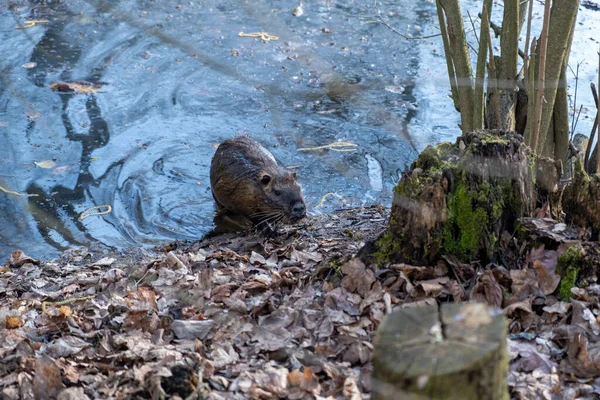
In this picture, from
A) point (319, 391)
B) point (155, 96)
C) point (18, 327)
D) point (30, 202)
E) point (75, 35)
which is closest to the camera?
point (319, 391)

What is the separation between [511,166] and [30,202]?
16.9 ft

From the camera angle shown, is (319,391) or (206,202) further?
(206,202)

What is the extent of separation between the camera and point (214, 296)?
444 cm

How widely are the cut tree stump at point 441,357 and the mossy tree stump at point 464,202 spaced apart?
176 cm

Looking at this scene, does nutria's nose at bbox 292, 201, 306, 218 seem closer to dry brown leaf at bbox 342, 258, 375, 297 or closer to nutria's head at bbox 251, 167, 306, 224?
nutria's head at bbox 251, 167, 306, 224

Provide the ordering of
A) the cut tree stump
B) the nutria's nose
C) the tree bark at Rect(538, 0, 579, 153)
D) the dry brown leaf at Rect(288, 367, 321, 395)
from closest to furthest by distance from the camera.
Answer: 1. the cut tree stump
2. the dry brown leaf at Rect(288, 367, 321, 395)
3. the tree bark at Rect(538, 0, 579, 153)
4. the nutria's nose

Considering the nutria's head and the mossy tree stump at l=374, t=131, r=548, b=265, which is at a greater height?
the mossy tree stump at l=374, t=131, r=548, b=265

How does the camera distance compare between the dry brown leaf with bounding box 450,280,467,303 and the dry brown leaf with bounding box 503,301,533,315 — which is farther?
the dry brown leaf with bounding box 450,280,467,303

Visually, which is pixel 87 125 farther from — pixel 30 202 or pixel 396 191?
pixel 396 191

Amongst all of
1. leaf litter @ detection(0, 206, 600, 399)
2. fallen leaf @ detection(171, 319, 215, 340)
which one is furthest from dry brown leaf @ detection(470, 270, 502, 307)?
fallen leaf @ detection(171, 319, 215, 340)

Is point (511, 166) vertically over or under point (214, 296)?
over

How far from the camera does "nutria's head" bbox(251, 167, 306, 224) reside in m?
7.08

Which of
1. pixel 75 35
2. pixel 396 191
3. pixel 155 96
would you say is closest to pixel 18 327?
pixel 396 191

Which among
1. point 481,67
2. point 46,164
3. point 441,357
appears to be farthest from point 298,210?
point 441,357
